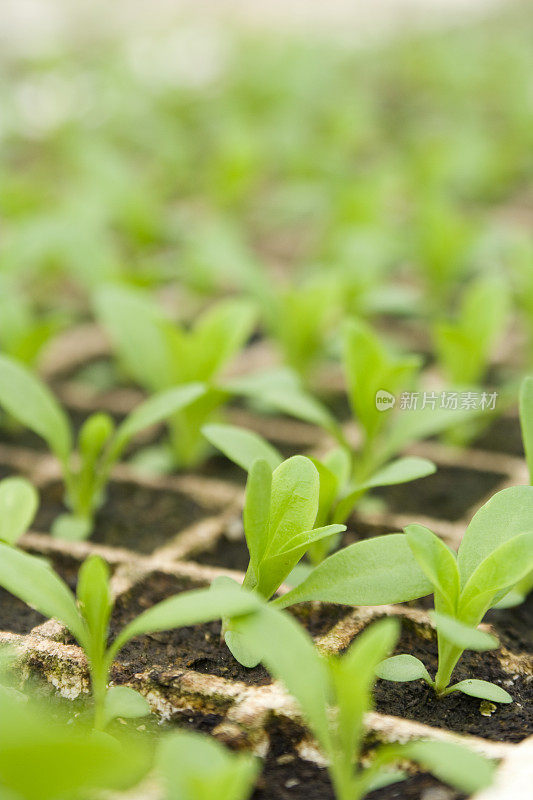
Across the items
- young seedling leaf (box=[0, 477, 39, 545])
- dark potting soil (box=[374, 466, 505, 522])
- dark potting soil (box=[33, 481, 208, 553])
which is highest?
young seedling leaf (box=[0, 477, 39, 545])

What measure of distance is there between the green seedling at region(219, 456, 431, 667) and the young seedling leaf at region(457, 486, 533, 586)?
0.05 meters

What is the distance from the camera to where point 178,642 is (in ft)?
2.62

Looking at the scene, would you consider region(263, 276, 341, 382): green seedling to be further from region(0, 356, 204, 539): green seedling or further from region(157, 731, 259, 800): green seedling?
region(157, 731, 259, 800): green seedling

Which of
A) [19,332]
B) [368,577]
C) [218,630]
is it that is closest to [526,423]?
[368,577]

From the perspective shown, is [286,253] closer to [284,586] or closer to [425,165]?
[425,165]

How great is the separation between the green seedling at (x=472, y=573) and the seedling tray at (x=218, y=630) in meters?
0.03

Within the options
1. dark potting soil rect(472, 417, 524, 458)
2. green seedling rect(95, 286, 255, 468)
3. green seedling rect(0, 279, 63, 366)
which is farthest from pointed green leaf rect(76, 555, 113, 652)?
dark potting soil rect(472, 417, 524, 458)

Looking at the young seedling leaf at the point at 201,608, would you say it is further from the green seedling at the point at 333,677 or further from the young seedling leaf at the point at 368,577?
the young seedling leaf at the point at 368,577

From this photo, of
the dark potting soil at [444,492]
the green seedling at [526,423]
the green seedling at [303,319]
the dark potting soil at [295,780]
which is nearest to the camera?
the dark potting soil at [295,780]

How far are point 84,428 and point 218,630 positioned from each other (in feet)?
0.99

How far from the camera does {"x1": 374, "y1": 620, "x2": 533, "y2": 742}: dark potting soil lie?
0.68 meters

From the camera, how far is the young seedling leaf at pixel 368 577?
694mm

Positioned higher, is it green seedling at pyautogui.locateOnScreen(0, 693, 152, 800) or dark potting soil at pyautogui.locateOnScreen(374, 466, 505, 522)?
green seedling at pyautogui.locateOnScreen(0, 693, 152, 800)

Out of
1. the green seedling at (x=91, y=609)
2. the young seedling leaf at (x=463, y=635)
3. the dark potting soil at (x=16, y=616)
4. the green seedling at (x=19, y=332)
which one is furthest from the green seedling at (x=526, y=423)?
the green seedling at (x=19, y=332)
